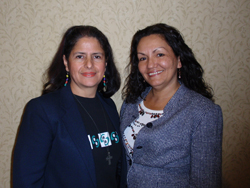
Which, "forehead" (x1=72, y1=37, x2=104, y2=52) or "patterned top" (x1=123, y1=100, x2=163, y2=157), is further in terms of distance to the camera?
"patterned top" (x1=123, y1=100, x2=163, y2=157)

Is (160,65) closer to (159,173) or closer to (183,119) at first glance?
(183,119)

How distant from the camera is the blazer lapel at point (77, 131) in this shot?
1.02 m

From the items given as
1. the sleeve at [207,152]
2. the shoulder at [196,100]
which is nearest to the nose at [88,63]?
the shoulder at [196,100]

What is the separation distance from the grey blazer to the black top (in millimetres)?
151

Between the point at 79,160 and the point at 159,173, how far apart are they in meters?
0.56

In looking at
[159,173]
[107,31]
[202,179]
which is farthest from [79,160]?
[107,31]

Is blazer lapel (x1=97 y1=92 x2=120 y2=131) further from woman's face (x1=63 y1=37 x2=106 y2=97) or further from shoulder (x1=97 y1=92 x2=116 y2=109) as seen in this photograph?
woman's face (x1=63 y1=37 x2=106 y2=97)

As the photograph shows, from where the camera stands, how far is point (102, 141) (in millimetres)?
1186

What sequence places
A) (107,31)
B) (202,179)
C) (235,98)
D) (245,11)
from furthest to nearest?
1. (235,98)
2. (245,11)
3. (107,31)
4. (202,179)

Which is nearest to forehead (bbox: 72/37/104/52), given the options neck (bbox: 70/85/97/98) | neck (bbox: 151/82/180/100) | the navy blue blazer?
neck (bbox: 70/85/97/98)

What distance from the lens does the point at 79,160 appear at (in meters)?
1.01

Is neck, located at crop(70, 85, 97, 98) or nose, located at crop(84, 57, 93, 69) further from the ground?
nose, located at crop(84, 57, 93, 69)

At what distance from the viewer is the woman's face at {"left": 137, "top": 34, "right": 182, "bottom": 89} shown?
1.22 m

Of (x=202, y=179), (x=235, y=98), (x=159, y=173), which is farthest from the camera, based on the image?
(x=235, y=98)
